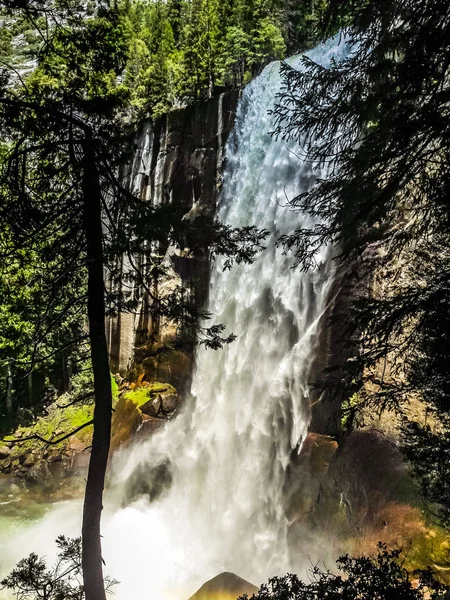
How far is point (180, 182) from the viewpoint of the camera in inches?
842

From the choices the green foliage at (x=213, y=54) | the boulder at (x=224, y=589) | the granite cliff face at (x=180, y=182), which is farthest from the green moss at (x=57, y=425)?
the green foliage at (x=213, y=54)

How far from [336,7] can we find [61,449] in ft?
58.9

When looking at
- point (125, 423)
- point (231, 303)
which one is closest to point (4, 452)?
point (125, 423)

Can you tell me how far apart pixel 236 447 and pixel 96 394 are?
9049mm

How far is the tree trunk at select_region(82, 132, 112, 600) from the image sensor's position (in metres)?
4.54

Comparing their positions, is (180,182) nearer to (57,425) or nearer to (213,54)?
(213,54)

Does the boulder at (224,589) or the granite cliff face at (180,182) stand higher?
the granite cliff face at (180,182)

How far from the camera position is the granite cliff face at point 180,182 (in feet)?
65.4

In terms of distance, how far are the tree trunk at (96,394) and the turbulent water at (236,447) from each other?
6.44m

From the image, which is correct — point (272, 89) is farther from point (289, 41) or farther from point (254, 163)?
point (289, 41)

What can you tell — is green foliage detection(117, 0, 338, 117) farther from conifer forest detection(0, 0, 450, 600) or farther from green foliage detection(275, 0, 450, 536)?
green foliage detection(275, 0, 450, 536)

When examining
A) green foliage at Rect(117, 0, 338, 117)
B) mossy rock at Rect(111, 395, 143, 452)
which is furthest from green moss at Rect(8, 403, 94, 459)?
green foliage at Rect(117, 0, 338, 117)

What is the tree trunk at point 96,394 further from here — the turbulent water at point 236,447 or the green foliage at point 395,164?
the turbulent water at point 236,447

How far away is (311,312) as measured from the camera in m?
12.7
